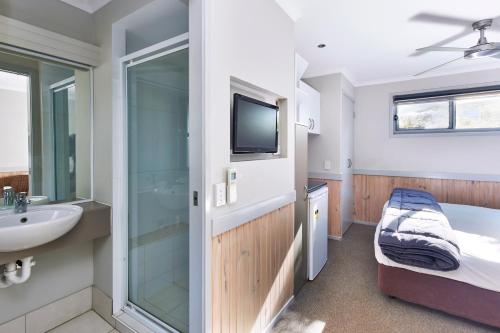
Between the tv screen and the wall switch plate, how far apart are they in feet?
1.05

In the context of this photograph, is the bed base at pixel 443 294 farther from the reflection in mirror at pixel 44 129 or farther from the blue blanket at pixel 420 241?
the reflection in mirror at pixel 44 129

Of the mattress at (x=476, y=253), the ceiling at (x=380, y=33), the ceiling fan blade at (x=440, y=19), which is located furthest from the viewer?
the ceiling fan blade at (x=440, y=19)

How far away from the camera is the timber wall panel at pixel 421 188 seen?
364 centimetres

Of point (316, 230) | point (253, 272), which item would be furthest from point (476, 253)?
point (253, 272)

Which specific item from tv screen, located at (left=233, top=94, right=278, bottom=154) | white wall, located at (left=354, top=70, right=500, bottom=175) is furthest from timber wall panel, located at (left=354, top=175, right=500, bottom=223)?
tv screen, located at (left=233, top=94, right=278, bottom=154)

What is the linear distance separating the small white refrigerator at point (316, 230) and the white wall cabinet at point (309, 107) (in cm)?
84

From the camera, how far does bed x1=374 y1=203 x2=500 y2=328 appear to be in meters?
1.80

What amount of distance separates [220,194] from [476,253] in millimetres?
2003

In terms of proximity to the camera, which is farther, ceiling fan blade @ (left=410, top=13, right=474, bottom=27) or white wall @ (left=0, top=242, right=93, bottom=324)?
ceiling fan blade @ (left=410, top=13, right=474, bottom=27)

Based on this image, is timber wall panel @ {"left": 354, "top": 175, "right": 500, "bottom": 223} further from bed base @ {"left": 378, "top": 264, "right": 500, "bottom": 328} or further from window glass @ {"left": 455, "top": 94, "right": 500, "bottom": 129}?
bed base @ {"left": 378, "top": 264, "right": 500, "bottom": 328}

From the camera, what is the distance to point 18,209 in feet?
5.31

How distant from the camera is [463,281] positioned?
6.12 ft

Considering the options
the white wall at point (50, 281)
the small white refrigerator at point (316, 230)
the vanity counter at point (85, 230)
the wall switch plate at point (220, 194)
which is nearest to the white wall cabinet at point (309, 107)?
the small white refrigerator at point (316, 230)

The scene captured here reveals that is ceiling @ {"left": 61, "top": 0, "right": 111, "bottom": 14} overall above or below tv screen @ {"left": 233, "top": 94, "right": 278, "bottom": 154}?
above
